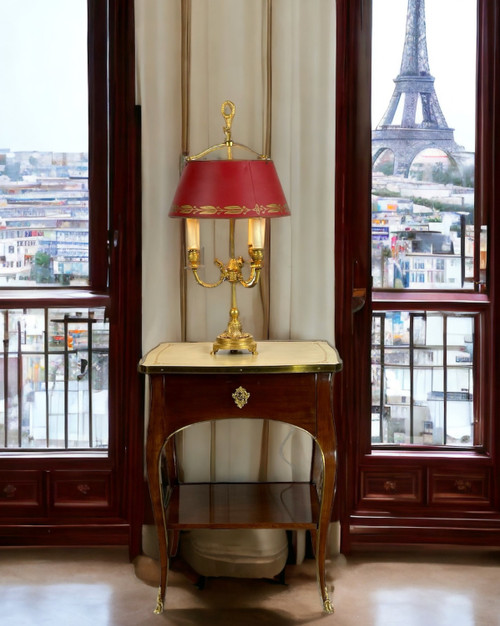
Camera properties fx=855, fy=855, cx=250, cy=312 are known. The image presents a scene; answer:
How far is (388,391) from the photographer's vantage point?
3490 mm

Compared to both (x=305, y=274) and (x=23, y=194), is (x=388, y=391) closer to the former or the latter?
(x=305, y=274)

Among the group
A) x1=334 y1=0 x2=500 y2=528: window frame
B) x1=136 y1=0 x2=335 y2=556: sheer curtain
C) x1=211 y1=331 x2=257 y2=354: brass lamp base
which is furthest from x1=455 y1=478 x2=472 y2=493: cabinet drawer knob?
x1=211 y1=331 x2=257 y2=354: brass lamp base

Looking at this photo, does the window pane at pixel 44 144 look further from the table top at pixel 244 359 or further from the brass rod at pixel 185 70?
the table top at pixel 244 359

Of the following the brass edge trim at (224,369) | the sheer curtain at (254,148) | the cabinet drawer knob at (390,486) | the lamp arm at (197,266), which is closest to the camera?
the brass edge trim at (224,369)

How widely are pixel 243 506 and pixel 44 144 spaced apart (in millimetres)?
1612

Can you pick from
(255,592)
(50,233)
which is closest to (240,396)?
(255,592)

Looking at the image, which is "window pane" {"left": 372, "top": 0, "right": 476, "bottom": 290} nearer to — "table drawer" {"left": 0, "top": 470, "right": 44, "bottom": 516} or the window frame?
the window frame

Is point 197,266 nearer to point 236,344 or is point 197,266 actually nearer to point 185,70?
point 236,344

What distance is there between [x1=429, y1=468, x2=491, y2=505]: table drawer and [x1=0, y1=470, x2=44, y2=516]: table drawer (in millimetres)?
1585

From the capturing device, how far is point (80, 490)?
3.46m

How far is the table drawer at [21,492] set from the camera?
11.2ft

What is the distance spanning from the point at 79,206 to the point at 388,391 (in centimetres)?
146

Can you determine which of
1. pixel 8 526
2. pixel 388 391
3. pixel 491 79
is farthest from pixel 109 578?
pixel 491 79

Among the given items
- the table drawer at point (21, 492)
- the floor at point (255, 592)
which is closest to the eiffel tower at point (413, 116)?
the floor at point (255, 592)
